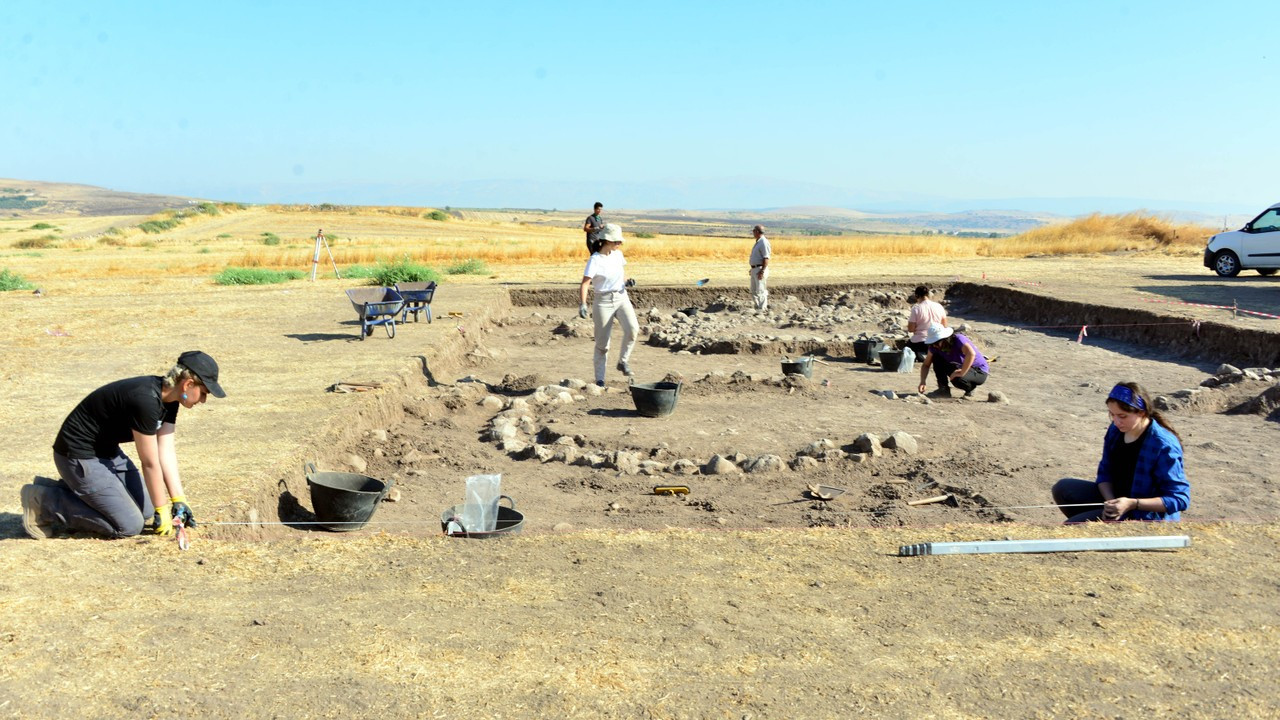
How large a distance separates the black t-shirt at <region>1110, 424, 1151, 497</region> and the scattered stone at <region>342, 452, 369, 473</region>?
5244mm

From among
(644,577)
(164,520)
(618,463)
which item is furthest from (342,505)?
(618,463)

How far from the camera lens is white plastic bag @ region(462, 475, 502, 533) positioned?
5.94 metres

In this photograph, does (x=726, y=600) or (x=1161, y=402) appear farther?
(x=1161, y=402)

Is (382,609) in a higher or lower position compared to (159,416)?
lower

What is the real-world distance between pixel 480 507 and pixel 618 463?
6.50 feet

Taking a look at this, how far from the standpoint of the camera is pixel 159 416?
493cm

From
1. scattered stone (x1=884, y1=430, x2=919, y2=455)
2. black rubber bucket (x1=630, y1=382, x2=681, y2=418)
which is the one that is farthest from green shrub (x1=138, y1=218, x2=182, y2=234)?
scattered stone (x1=884, y1=430, x2=919, y2=455)

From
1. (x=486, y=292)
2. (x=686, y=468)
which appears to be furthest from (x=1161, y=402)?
(x=486, y=292)

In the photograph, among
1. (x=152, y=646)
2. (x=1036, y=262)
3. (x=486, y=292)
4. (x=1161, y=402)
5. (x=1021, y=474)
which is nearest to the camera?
(x=152, y=646)

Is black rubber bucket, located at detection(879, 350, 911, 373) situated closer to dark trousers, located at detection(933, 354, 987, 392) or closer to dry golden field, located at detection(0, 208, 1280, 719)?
dark trousers, located at detection(933, 354, 987, 392)

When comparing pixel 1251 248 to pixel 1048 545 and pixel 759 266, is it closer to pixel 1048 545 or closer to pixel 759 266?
pixel 759 266

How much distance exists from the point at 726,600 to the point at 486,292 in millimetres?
15713

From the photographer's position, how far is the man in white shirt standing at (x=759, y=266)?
17234 mm

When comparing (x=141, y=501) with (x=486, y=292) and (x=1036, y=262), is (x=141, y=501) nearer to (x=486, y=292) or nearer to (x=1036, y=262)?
(x=486, y=292)
